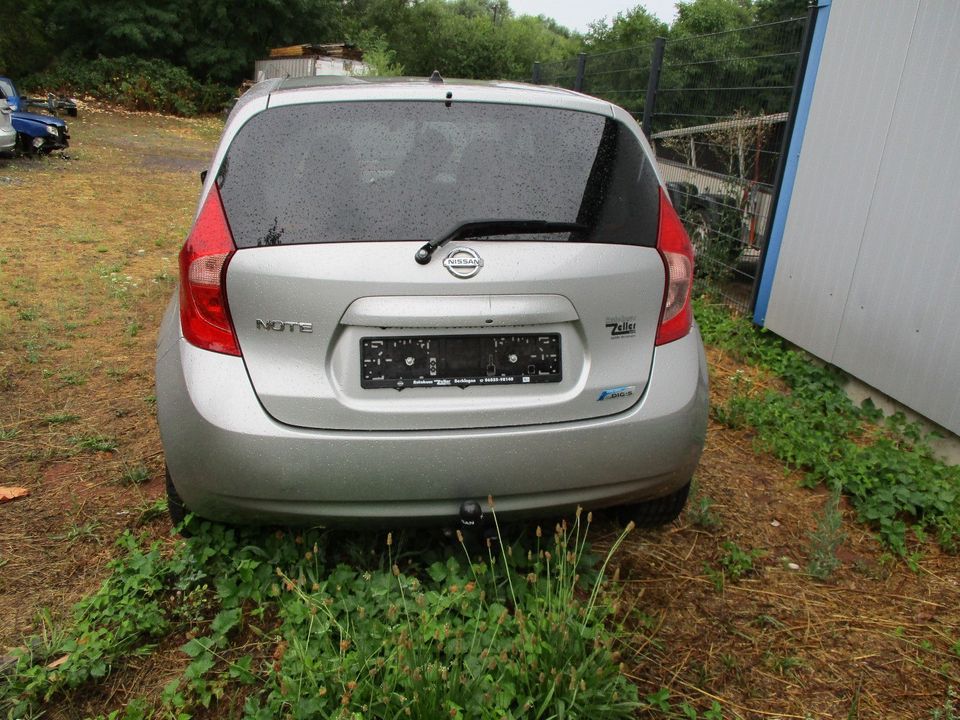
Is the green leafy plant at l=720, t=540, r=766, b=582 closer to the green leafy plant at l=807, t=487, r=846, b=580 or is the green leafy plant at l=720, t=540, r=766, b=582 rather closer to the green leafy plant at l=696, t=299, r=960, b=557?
the green leafy plant at l=807, t=487, r=846, b=580

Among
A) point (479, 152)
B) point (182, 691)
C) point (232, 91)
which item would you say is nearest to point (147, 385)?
point (182, 691)

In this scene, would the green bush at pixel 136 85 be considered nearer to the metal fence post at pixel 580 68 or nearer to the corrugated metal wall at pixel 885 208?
the metal fence post at pixel 580 68

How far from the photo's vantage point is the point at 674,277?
98.6 inches

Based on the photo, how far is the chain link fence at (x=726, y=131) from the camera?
5.51 m

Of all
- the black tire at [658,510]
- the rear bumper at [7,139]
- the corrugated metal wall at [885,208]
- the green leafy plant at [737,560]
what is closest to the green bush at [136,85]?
the rear bumper at [7,139]

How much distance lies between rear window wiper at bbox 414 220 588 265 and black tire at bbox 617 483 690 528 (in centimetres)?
113

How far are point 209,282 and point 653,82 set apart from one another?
20.7ft

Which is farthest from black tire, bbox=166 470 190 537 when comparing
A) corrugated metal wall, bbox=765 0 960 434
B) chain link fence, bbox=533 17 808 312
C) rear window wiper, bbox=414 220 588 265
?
chain link fence, bbox=533 17 808 312

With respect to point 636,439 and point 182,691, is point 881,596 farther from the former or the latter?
point 182,691

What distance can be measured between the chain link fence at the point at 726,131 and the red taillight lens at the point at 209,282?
3624 millimetres

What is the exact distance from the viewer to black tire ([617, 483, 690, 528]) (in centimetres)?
292

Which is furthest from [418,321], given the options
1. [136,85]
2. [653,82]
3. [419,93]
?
[136,85]

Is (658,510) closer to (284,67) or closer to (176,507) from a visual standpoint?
(176,507)

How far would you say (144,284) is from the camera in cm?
662
